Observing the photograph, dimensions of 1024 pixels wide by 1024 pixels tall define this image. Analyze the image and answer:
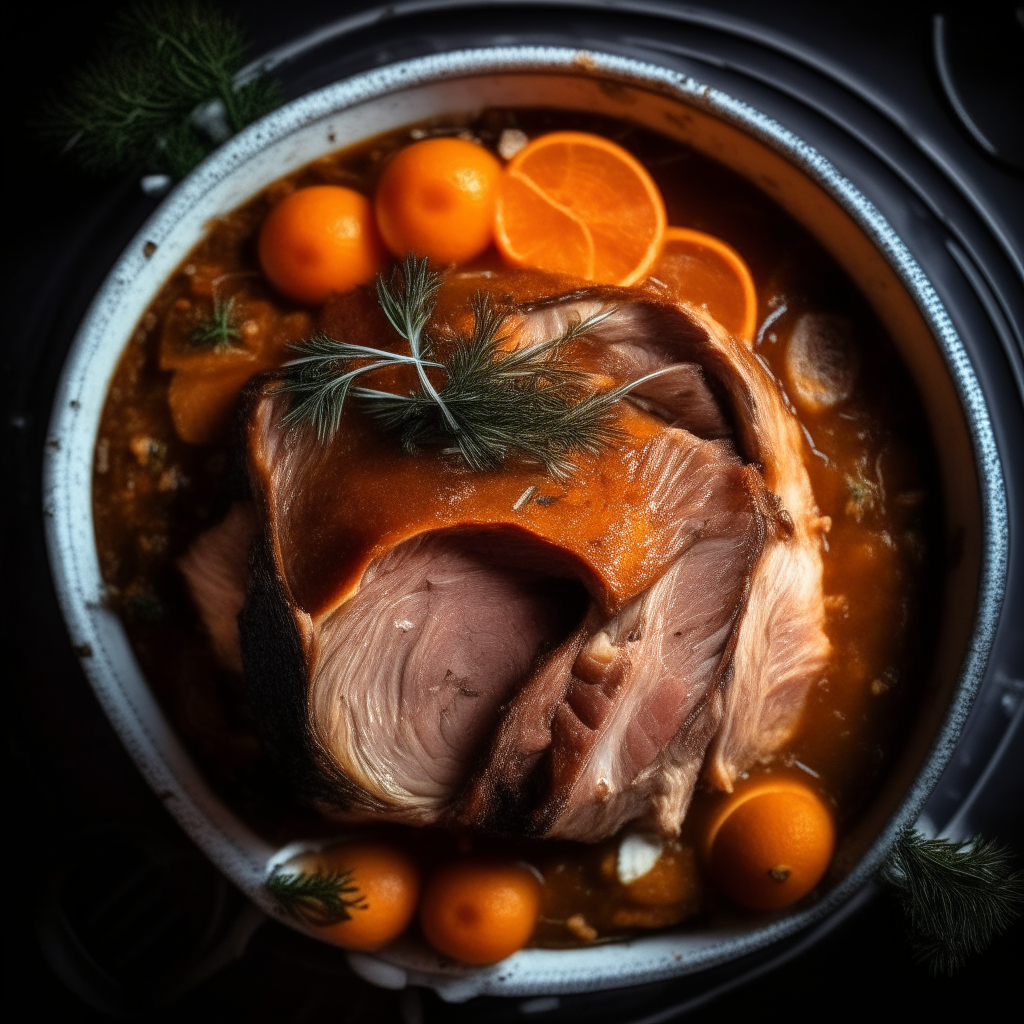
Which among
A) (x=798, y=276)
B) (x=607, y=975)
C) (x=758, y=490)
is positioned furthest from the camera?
(x=798, y=276)

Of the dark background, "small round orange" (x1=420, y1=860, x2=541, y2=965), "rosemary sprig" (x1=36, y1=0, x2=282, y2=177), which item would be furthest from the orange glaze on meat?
the dark background

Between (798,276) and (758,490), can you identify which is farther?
(798,276)

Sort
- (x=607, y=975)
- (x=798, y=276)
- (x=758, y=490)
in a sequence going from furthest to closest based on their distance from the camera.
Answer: (x=798, y=276) → (x=607, y=975) → (x=758, y=490)

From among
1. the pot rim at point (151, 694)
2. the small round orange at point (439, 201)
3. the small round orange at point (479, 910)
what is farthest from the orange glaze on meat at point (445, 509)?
the small round orange at point (479, 910)

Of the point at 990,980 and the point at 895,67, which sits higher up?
the point at 895,67

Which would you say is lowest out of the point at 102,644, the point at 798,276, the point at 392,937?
the point at 392,937

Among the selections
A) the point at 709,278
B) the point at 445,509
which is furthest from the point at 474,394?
the point at 709,278

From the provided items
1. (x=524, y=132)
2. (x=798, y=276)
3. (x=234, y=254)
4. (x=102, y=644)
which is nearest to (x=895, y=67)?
(x=798, y=276)

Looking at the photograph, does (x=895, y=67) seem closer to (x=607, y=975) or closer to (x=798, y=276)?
(x=798, y=276)
